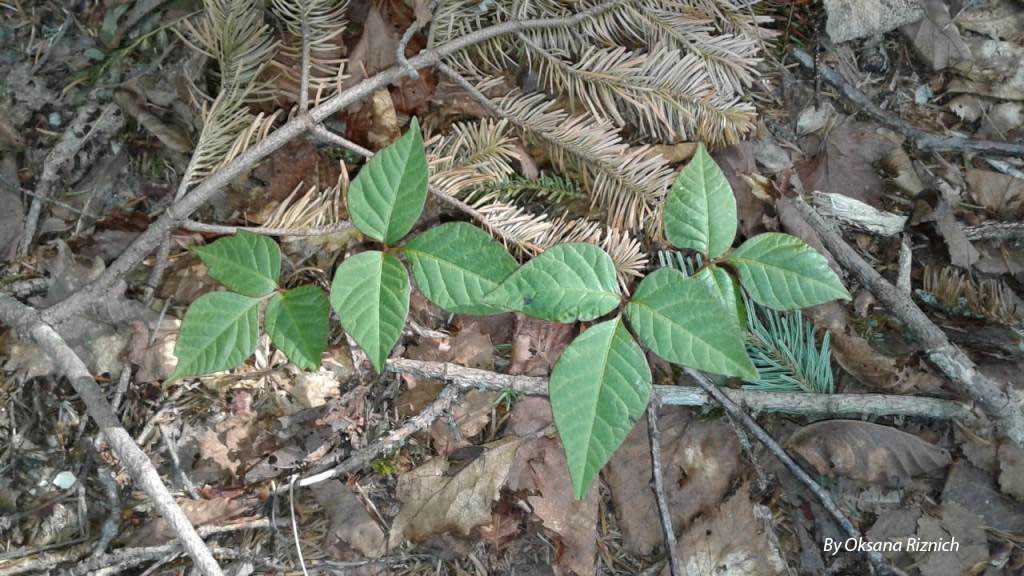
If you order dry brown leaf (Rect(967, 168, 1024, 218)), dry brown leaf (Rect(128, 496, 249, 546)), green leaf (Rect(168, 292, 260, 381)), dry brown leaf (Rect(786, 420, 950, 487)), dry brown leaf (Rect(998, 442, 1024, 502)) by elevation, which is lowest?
dry brown leaf (Rect(998, 442, 1024, 502))

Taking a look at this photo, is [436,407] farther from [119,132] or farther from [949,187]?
[949,187]

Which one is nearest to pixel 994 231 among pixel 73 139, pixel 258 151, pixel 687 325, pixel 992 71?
pixel 992 71

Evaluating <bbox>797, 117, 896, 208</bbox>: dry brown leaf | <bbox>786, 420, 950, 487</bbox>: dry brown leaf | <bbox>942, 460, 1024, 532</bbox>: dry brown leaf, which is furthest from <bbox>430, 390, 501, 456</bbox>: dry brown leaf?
<bbox>942, 460, 1024, 532</bbox>: dry brown leaf

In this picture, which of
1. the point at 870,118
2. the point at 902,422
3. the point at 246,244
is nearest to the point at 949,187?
the point at 870,118

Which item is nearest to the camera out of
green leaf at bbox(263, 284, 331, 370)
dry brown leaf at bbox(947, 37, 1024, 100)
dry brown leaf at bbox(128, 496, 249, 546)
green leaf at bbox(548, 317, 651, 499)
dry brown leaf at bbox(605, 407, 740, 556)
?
green leaf at bbox(548, 317, 651, 499)

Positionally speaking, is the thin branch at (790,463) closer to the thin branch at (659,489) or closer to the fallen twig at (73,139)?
the thin branch at (659,489)

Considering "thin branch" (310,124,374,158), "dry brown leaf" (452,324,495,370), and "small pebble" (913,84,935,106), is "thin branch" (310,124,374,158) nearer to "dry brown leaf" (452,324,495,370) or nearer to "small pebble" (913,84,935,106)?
"dry brown leaf" (452,324,495,370)
